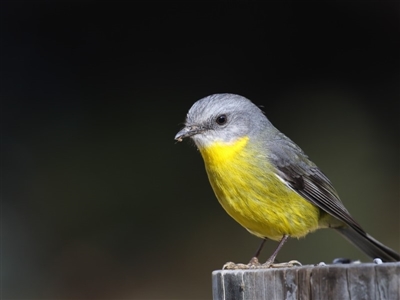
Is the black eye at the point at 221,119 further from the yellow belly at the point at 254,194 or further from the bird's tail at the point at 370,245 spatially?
the bird's tail at the point at 370,245

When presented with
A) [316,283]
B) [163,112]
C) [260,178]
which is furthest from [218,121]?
[163,112]

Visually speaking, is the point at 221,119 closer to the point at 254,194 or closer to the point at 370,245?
the point at 254,194

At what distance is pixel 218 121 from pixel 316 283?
205cm

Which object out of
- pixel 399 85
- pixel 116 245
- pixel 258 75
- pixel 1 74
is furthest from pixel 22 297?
pixel 399 85

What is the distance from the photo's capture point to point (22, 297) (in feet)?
29.5

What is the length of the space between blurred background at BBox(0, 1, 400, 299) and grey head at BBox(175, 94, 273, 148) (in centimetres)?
478

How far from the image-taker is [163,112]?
10.4 metres

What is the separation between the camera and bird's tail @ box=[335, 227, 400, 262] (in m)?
4.75

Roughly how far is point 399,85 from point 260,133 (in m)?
6.12

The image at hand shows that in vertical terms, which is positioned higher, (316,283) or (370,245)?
(370,245)

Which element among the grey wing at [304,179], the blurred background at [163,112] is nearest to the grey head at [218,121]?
the grey wing at [304,179]

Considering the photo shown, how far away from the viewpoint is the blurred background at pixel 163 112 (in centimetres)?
967

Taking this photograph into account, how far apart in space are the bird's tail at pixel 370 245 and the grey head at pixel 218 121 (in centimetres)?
103

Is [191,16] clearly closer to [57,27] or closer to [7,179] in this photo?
[57,27]
